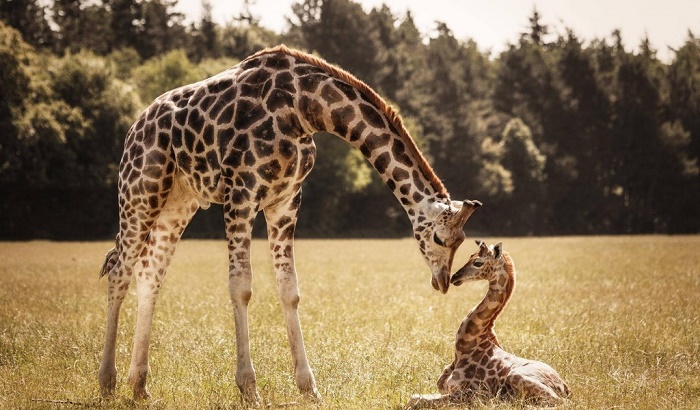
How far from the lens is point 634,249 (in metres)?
35.2

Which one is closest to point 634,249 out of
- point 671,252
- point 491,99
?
point 671,252

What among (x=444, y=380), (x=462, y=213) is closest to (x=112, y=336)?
(x=444, y=380)

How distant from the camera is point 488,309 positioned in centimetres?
805

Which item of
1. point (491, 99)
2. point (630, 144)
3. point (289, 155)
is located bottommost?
point (289, 155)

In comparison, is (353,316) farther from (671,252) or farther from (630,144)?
(630,144)

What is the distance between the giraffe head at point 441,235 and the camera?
745cm

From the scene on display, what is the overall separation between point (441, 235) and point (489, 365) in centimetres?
149

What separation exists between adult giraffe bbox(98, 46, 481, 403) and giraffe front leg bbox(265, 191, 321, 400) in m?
0.01

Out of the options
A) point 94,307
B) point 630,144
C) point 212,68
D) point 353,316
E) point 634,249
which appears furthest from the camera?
point 630,144

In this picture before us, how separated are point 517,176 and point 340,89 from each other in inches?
2309

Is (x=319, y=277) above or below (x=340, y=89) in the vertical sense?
below

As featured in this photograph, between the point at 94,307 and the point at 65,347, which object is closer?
the point at 65,347

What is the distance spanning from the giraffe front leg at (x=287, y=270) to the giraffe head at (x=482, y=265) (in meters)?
1.80

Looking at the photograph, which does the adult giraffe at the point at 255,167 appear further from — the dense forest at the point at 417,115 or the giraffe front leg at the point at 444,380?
the dense forest at the point at 417,115
